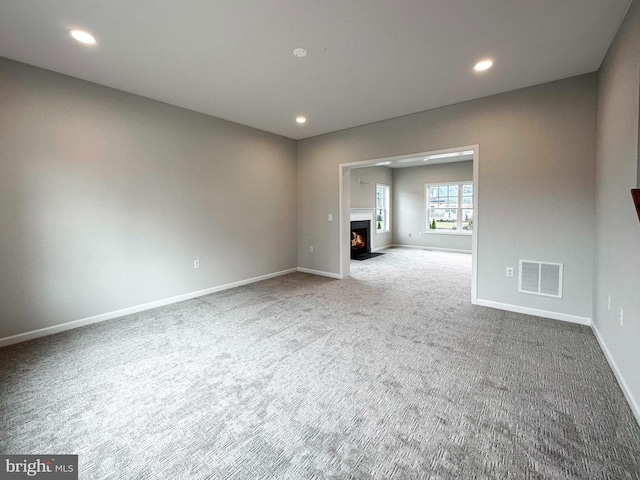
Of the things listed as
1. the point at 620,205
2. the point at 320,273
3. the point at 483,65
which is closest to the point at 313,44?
the point at 483,65

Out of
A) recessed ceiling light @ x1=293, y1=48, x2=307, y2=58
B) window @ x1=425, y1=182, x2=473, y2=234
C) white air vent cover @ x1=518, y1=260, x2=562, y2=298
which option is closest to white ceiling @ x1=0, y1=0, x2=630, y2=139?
recessed ceiling light @ x1=293, y1=48, x2=307, y2=58

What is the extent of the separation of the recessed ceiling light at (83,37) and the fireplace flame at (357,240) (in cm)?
630

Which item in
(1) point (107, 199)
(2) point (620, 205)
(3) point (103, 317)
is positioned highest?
(1) point (107, 199)

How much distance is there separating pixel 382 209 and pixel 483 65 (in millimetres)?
6540

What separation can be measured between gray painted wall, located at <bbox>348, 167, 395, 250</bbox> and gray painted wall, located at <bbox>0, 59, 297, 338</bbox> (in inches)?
143

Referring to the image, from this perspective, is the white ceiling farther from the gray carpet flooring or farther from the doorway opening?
the gray carpet flooring

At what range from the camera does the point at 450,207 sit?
28.7ft

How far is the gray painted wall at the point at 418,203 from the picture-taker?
845 cm

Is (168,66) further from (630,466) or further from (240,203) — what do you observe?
(630,466)

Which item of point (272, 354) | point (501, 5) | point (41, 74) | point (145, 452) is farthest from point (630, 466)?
point (41, 74)

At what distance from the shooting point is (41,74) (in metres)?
2.94

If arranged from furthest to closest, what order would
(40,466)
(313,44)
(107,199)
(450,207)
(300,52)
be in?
(450,207) → (107,199) → (300,52) → (313,44) → (40,466)

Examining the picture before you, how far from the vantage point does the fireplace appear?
7.94 metres

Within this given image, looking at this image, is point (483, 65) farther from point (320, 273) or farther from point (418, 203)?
point (418, 203)
